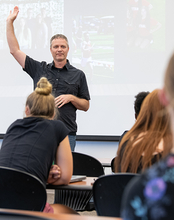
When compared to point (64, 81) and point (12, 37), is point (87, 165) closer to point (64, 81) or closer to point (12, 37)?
point (64, 81)

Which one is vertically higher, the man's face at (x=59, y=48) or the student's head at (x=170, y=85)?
the man's face at (x=59, y=48)

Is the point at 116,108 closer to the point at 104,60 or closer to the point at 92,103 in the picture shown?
the point at 92,103

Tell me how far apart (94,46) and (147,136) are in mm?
2734

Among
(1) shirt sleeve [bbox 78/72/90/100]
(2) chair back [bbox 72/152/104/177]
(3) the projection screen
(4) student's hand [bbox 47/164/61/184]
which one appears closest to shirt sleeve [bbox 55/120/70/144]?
(4) student's hand [bbox 47/164/61/184]

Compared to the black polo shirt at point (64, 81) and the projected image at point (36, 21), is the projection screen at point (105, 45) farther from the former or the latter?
the black polo shirt at point (64, 81)

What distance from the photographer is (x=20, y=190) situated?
1295 mm

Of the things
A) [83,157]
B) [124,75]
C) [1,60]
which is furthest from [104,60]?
[83,157]

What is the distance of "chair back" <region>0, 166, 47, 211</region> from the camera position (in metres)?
1.25

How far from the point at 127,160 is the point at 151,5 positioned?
291 centimetres

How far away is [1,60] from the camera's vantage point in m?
4.01

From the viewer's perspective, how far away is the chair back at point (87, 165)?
197cm

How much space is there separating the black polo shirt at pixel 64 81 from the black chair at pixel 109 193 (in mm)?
1405

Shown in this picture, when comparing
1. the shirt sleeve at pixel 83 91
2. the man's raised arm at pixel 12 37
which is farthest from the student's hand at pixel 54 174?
the man's raised arm at pixel 12 37

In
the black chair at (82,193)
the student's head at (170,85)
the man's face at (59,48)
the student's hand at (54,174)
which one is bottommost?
the black chair at (82,193)
